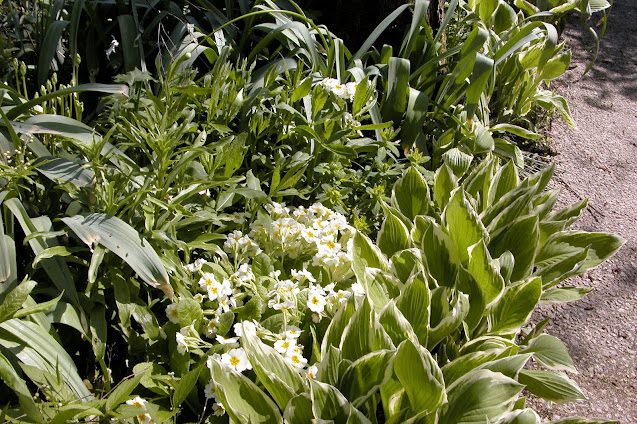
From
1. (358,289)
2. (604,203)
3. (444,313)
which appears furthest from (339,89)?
(604,203)

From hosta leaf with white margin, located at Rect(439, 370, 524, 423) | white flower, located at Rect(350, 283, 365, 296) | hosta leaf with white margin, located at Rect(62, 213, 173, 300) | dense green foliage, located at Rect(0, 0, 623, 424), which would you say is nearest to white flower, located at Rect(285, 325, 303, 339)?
dense green foliage, located at Rect(0, 0, 623, 424)

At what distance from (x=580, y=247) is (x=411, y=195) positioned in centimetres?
68

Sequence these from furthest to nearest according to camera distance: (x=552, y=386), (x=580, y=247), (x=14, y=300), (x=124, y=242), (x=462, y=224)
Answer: (x=580, y=247)
(x=462, y=224)
(x=552, y=386)
(x=124, y=242)
(x=14, y=300)

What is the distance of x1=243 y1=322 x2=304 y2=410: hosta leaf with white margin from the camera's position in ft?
5.21

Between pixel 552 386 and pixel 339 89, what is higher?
pixel 339 89

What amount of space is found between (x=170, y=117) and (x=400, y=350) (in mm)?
1021

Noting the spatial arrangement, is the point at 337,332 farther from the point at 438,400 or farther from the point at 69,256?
the point at 69,256

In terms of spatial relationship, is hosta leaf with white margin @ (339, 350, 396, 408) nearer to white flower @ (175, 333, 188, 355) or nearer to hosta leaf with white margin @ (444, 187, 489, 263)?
white flower @ (175, 333, 188, 355)

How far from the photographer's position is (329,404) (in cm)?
154

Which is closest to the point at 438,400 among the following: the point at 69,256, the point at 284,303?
the point at 284,303

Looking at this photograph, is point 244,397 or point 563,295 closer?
point 244,397

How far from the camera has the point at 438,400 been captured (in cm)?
158

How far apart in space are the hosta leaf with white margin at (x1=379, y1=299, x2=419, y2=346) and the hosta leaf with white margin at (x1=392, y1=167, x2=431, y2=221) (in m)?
0.73

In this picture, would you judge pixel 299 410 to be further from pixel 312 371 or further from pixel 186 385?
pixel 186 385
